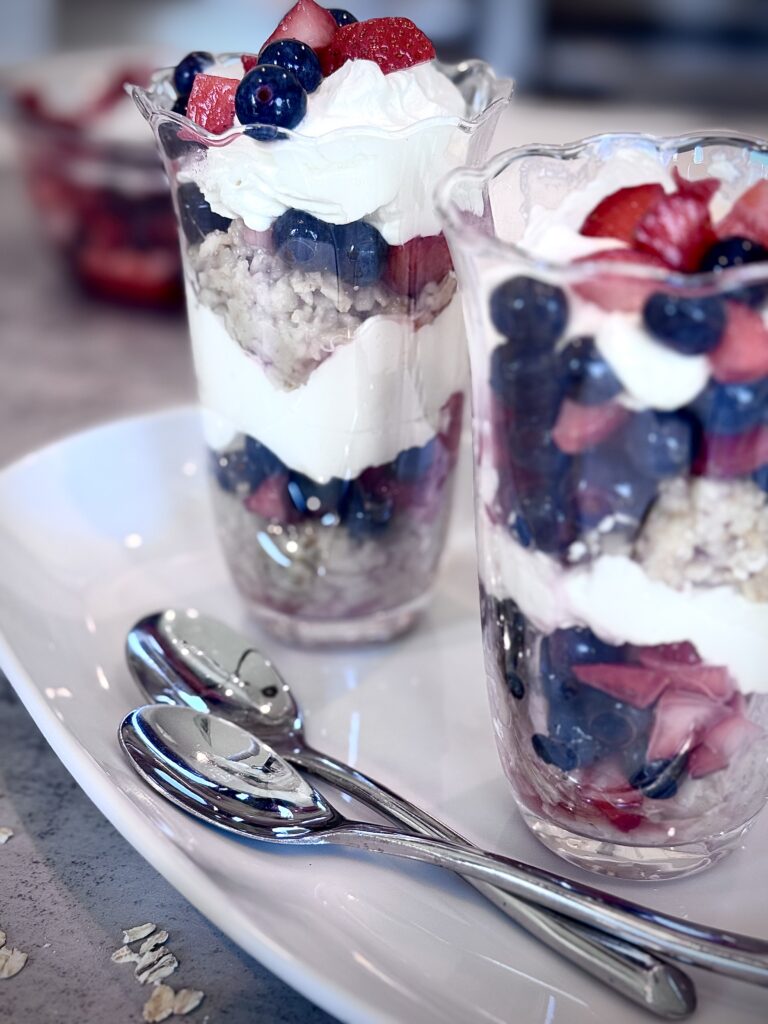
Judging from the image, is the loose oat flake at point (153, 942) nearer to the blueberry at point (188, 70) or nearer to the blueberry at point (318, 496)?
the blueberry at point (318, 496)

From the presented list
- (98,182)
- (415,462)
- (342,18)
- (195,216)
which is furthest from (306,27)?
(98,182)

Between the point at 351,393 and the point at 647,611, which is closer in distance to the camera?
the point at 647,611

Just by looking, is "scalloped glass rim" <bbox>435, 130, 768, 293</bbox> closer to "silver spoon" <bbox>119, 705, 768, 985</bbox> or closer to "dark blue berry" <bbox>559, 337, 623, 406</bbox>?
"dark blue berry" <bbox>559, 337, 623, 406</bbox>

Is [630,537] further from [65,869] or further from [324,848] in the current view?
[65,869]

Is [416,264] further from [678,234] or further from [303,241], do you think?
[678,234]

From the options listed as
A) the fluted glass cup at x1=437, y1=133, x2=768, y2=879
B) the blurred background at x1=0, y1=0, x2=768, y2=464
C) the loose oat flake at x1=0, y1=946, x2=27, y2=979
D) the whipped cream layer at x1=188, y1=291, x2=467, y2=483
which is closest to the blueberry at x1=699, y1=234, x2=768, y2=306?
the fluted glass cup at x1=437, y1=133, x2=768, y2=879
